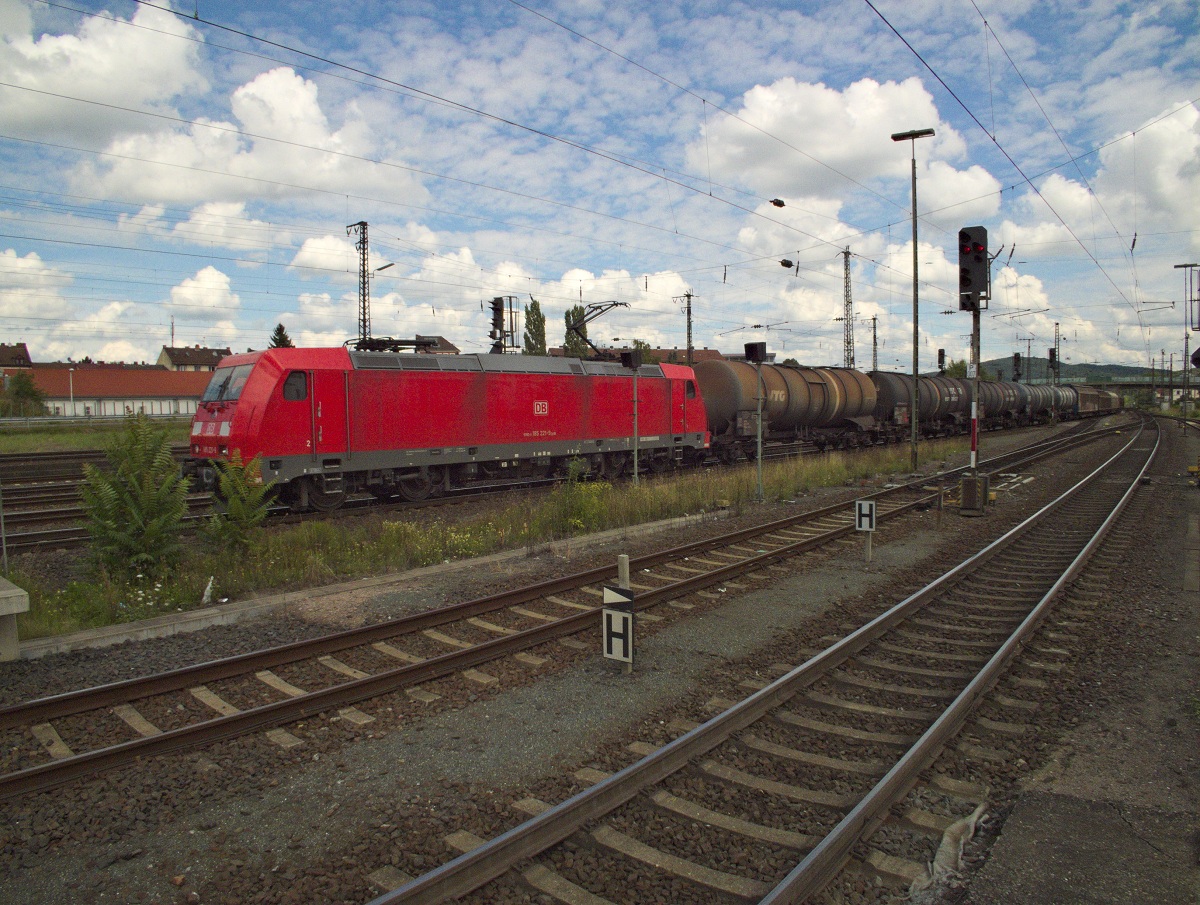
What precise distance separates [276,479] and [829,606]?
916 centimetres

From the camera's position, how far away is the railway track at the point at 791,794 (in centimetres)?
350

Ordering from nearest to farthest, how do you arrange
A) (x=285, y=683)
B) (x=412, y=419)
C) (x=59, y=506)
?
(x=285, y=683), (x=412, y=419), (x=59, y=506)

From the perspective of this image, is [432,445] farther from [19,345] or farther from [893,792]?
[19,345]

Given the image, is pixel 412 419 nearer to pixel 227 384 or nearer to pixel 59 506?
pixel 227 384

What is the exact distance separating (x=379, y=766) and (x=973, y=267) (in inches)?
564

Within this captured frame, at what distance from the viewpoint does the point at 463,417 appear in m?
15.6

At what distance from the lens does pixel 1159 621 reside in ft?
25.5

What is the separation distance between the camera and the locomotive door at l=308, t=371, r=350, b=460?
13203 mm

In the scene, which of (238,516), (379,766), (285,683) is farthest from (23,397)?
(379,766)

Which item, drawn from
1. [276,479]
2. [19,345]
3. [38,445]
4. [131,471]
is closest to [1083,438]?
[276,479]

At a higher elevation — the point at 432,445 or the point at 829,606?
the point at 432,445

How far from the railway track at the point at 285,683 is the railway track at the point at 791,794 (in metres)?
2.11

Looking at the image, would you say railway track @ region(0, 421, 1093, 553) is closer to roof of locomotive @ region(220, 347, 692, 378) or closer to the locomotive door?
the locomotive door

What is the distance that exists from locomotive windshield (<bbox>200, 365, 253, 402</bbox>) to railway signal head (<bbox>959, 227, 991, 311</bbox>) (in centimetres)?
1346
